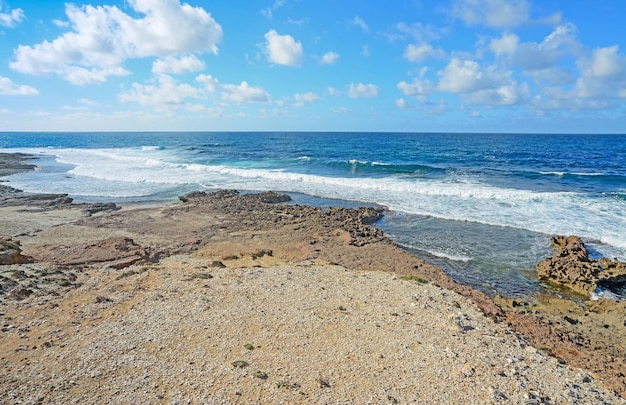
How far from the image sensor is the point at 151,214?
17562 millimetres

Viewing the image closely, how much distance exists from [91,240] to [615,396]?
15.3 meters

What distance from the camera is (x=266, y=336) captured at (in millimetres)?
6629

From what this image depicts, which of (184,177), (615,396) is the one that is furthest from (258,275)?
(184,177)

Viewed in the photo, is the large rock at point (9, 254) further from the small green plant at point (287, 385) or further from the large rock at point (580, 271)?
the large rock at point (580, 271)

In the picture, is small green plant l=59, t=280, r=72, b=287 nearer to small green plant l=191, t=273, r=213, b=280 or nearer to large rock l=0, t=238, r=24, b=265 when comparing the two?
large rock l=0, t=238, r=24, b=265

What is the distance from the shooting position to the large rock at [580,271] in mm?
10188

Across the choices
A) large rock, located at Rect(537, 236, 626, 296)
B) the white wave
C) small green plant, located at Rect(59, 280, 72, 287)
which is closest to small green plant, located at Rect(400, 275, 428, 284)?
large rock, located at Rect(537, 236, 626, 296)

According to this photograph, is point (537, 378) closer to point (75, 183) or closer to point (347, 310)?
point (347, 310)

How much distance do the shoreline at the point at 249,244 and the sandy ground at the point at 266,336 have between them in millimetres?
88

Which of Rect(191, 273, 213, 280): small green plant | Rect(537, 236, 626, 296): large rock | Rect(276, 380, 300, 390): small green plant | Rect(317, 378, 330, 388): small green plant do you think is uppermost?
A: Rect(191, 273, 213, 280): small green plant

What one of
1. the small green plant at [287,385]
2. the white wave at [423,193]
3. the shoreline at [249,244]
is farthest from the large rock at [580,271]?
the small green plant at [287,385]

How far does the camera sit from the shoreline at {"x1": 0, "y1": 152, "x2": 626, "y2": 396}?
759 cm

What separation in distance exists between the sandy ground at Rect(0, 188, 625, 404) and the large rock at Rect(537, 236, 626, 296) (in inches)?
116

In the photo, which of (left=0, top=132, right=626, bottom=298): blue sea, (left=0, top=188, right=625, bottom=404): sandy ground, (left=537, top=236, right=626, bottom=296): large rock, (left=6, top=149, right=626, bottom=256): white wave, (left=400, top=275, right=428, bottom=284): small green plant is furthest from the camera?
(left=6, top=149, right=626, bottom=256): white wave
